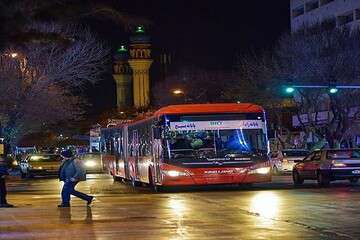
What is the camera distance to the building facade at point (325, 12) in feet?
264

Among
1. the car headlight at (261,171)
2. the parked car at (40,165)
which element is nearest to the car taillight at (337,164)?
the car headlight at (261,171)

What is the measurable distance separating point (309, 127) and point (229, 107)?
3160cm

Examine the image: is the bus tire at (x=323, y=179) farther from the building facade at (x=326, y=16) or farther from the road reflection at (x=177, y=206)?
the building facade at (x=326, y=16)

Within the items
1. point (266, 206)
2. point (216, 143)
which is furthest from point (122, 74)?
point (266, 206)

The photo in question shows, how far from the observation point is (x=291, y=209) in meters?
20.1

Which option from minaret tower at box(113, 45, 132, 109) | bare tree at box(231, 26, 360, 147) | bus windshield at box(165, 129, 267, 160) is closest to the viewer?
bus windshield at box(165, 129, 267, 160)

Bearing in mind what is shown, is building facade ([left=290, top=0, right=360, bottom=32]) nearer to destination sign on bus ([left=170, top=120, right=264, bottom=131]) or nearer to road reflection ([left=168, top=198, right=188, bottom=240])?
destination sign on bus ([left=170, top=120, right=264, bottom=131])

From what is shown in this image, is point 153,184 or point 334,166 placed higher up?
point 334,166

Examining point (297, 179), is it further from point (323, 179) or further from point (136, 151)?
point (136, 151)

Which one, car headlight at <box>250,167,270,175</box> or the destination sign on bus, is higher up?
the destination sign on bus

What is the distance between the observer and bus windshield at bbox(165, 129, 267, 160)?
27828 millimetres

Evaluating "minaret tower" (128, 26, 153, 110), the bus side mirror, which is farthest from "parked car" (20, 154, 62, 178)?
"minaret tower" (128, 26, 153, 110)

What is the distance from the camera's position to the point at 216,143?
2802 cm

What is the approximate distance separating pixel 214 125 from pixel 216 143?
2.01 feet
